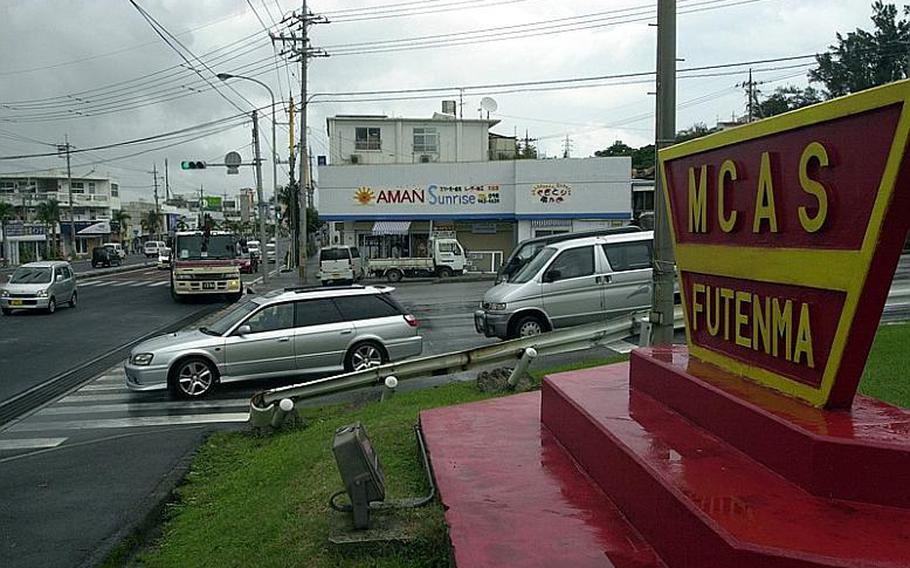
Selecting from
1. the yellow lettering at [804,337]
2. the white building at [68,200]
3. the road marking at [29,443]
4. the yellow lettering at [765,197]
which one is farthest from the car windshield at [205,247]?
the white building at [68,200]

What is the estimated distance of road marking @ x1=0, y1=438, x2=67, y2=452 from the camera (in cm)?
1074

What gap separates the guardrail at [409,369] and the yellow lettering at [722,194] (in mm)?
5725

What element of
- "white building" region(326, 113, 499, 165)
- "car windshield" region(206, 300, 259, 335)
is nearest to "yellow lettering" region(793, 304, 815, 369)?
"car windshield" region(206, 300, 259, 335)

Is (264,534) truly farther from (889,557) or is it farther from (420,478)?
(889,557)

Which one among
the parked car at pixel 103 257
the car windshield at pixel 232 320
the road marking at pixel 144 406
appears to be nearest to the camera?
the road marking at pixel 144 406

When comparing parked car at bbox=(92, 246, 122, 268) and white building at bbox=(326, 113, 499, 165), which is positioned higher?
white building at bbox=(326, 113, 499, 165)

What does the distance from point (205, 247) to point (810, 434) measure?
31.0 metres

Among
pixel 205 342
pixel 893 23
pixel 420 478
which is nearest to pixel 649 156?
pixel 893 23

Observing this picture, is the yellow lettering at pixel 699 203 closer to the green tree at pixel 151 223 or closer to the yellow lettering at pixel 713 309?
the yellow lettering at pixel 713 309

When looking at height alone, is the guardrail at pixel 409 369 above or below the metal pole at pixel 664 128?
below

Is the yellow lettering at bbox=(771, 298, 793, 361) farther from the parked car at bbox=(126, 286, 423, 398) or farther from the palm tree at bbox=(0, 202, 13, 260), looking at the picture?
the palm tree at bbox=(0, 202, 13, 260)

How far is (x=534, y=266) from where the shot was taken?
53.4 ft

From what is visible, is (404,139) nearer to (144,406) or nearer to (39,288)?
(39,288)

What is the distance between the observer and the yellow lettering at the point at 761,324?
16.2 ft
